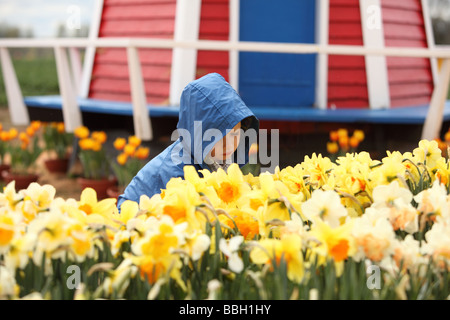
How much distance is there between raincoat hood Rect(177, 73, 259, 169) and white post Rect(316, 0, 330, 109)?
4010mm

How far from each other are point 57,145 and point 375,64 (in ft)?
13.3

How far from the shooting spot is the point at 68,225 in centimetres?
113

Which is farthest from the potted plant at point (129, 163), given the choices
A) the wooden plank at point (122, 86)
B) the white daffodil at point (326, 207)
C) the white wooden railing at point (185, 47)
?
the white daffodil at point (326, 207)

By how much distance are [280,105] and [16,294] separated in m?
5.27

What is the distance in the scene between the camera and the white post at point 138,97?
487 centimetres

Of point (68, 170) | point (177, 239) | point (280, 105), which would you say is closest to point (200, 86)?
point (177, 239)

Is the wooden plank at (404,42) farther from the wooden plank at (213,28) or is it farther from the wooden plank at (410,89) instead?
the wooden plank at (213,28)

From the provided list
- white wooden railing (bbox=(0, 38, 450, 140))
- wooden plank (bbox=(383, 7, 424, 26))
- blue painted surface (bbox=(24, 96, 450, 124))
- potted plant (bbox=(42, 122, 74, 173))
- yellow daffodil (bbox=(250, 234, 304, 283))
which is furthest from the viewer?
potted plant (bbox=(42, 122, 74, 173))

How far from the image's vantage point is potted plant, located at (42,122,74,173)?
7.13 m

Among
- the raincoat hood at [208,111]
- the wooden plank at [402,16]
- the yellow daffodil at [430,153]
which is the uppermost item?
the wooden plank at [402,16]

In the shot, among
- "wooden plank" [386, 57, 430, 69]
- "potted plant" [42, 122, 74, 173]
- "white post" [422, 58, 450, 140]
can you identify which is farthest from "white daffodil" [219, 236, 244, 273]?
"potted plant" [42, 122, 74, 173]

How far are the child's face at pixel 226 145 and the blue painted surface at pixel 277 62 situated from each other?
383 cm

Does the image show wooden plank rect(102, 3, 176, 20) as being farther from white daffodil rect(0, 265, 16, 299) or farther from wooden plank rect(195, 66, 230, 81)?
white daffodil rect(0, 265, 16, 299)

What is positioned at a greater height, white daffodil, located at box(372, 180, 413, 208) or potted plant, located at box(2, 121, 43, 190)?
potted plant, located at box(2, 121, 43, 190)
